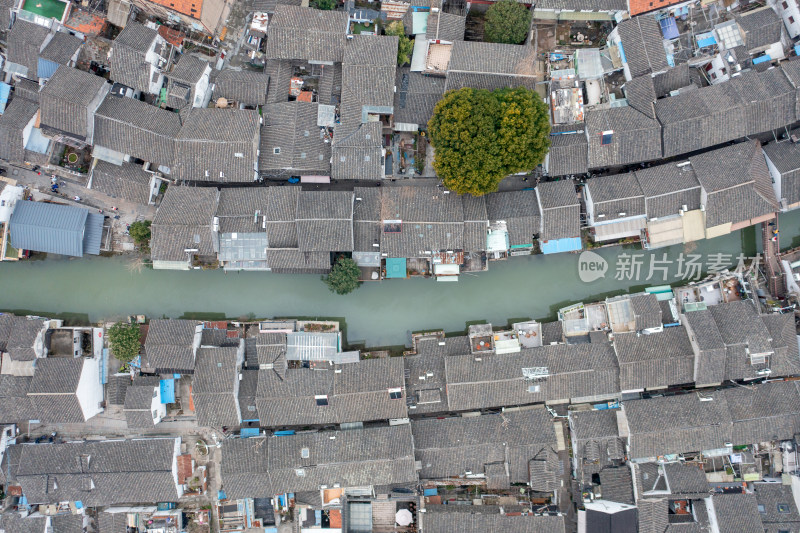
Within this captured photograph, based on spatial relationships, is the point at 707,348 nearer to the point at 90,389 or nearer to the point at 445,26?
the point at 445,26

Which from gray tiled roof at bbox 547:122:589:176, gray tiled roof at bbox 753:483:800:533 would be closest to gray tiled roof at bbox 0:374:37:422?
gray tiled roof at bbox 547:122:589:176

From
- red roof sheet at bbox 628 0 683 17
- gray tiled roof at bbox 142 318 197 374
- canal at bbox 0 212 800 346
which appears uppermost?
red roof sheet at bbox 628 0 683 17

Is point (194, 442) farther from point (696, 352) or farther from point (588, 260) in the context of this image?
point (696, 352)

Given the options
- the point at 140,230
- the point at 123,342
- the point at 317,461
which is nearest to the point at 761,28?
the point at 317,461

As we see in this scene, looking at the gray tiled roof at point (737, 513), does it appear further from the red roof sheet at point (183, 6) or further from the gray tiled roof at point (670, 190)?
the red roof sheet at point (183, 6)

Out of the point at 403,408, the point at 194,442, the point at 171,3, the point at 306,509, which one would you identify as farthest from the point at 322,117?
the point at 306,509

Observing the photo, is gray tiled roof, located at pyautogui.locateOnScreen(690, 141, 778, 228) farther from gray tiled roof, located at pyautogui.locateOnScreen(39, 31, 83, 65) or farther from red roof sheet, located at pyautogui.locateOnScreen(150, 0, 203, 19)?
gray tiled roof, located at pyautogui.locateOnScreen(39, 31, 83, 65)

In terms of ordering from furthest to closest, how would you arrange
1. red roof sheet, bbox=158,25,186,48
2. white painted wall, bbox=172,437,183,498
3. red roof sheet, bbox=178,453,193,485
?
red roof sheet, bbox=158,25,186,48 → red roof sheet, bbox=178,453,193,485 → white painted wall, bbox=172,437,183,498

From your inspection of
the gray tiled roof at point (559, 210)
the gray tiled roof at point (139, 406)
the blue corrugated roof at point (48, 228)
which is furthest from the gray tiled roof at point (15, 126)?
the gray tiled roof at point (559, 210)
